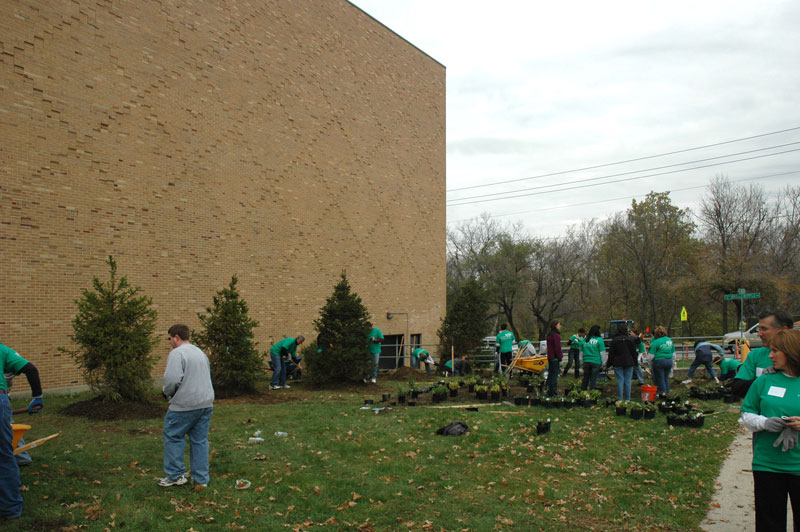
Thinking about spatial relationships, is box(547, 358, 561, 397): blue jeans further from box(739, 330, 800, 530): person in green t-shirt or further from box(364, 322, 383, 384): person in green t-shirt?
box(739, 330, 800, 530): person in green t-shirt

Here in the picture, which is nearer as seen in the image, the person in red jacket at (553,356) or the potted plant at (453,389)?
the person in red jacket at (553,356)

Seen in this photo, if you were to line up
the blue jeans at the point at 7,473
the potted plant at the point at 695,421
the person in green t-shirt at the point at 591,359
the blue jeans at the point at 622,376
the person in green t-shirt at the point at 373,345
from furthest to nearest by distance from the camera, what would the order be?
the person in green t-shirt at the point at 373,345
the person in green t-shirt at the point at 591,359
the blue jeans at the point at 622,376
the potted plant at the point at 695,421
the blue jeans at the point at 7,473

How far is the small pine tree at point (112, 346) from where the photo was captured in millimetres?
10625

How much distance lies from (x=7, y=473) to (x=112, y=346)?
5.79 metres

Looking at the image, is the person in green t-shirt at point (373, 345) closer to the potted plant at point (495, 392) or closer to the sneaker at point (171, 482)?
the potted plant at point (495, 392)

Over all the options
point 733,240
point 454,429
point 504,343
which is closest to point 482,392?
point 454,429

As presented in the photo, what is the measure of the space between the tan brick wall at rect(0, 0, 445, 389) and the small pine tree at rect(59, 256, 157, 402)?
3.30m

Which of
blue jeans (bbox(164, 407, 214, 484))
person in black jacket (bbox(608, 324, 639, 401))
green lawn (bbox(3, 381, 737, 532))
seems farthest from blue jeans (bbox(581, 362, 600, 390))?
blue jeans (bbox(164, 407, 214, 484))

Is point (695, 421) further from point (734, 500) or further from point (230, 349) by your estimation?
point (230, 349)

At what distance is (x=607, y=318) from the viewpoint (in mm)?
46656

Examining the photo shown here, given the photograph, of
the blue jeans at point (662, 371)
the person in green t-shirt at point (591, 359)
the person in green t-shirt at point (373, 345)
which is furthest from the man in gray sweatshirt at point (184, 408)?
the blue jeans at point (662, 371)

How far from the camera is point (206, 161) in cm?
1725

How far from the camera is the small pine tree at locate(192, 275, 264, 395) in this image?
13406mm

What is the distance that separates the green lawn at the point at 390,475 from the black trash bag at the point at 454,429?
0.19 m
